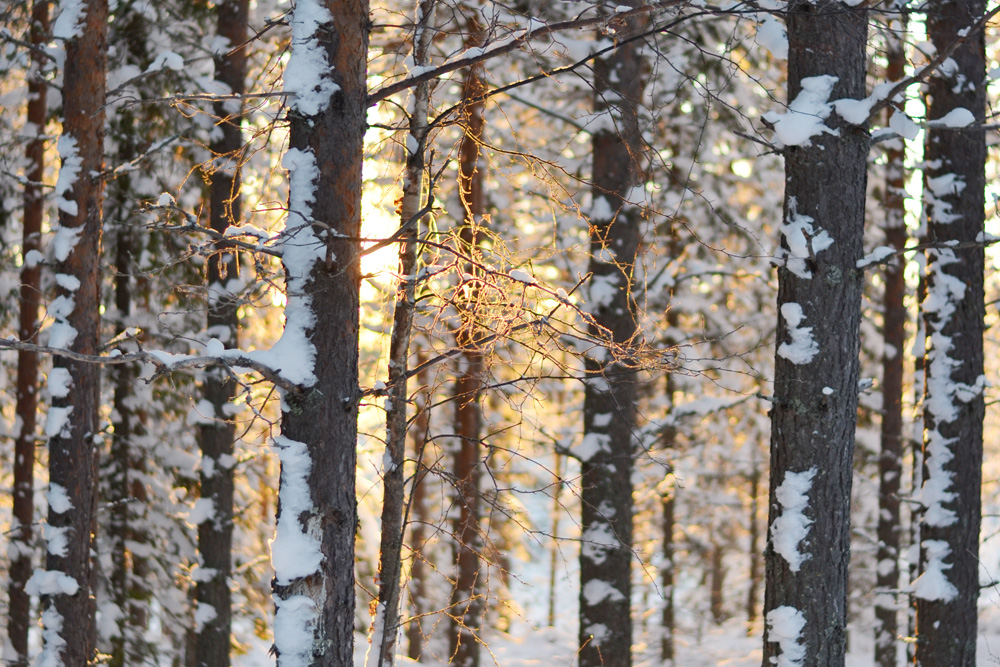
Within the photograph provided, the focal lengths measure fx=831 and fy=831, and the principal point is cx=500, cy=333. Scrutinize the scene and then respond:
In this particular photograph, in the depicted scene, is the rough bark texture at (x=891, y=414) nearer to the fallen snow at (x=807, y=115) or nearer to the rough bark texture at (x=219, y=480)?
the fallen snow at (x=807, y=115)

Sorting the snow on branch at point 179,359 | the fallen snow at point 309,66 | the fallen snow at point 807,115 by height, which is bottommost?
the snow on branch at point 179,359

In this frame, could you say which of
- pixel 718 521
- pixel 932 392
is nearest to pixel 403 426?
pixel 932 392

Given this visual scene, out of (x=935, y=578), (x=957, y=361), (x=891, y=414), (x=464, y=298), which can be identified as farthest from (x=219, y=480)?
(x=891, y=414)

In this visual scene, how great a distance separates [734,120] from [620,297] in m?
4.14

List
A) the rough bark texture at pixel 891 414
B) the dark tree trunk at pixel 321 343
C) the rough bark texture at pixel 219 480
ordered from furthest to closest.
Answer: the rough bark texture at pixel 891 414
the rough bark texture at pixel 219 480
the dark tree trunk at pixel 321 343

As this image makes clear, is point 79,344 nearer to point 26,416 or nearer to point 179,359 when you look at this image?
point 179,359

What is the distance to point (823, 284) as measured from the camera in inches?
198

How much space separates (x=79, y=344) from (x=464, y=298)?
3828 mm

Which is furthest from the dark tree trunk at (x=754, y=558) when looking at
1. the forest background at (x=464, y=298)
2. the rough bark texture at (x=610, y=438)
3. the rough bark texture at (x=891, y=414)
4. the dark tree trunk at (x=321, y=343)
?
the dark tree trunk at (x=321, y=343)

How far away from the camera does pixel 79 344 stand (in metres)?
6.80

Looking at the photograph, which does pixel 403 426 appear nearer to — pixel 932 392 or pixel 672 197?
pixel 932 392

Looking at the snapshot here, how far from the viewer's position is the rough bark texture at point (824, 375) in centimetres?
501

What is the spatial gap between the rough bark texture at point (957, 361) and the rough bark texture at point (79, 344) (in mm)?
7110

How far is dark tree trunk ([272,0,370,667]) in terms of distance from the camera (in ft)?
12.7
